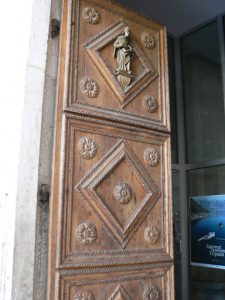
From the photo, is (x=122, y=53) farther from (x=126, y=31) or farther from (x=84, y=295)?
(x=84, y=295)

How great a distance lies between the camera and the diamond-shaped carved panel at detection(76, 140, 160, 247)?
2264 millimetres

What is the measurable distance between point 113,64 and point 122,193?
95cm

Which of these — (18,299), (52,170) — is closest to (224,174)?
(52,170)

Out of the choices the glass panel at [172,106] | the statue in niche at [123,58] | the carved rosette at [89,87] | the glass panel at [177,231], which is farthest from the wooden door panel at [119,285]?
the glass panel at [172,106]

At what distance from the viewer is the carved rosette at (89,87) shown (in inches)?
92.8

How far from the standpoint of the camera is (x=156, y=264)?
8.03 feet

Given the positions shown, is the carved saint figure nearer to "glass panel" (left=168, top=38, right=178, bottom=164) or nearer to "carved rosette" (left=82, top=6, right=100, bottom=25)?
"carved rosette" (left=82, top=6, right=100, bottom=25)

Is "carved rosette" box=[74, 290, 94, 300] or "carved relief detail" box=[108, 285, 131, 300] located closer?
"carved rosette" box=[74, 290, 94, 300]

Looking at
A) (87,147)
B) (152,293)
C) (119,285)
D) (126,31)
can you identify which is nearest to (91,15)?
(126,31)

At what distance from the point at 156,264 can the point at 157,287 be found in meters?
0.16

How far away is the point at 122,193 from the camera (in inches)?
94.0

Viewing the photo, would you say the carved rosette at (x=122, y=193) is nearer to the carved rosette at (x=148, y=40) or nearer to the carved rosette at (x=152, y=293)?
the carved rosette at (x=152, y=293)

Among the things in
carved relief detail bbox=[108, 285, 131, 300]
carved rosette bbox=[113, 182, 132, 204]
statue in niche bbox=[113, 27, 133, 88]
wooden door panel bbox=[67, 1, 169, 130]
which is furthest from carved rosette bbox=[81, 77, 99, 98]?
carved relief detail bbox=[108, 285, 131, 300]

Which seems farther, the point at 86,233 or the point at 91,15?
the point at 91,15
